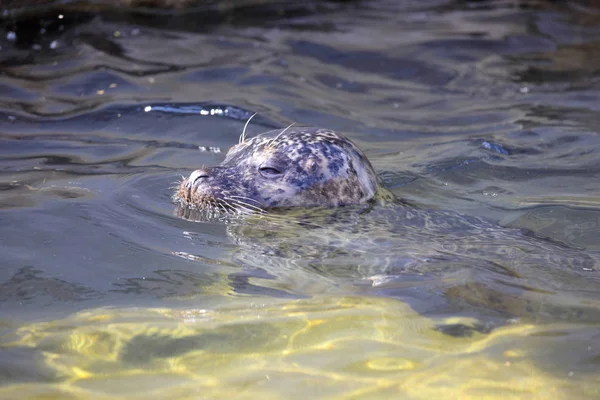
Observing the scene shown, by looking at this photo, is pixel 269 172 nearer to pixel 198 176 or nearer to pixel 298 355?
pixel 198 176

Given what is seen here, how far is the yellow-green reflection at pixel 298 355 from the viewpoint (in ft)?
9.06

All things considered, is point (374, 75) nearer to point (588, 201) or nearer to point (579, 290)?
point (588, 201)

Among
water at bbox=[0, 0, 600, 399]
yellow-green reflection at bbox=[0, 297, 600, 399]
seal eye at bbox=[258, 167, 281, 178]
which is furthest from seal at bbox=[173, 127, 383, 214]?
yellow-green reflection at bbox=[0, 297, 600, 399]

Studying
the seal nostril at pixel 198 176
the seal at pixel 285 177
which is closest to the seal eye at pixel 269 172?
the seal at pixel 285 177

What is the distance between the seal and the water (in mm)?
277

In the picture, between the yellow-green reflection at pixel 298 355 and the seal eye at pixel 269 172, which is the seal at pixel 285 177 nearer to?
the seal eye at pixel 269 172

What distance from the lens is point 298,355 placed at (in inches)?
119

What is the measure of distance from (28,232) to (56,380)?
5.33ft

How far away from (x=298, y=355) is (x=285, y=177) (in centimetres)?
212

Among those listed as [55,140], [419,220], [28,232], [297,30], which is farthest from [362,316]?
[297,30]

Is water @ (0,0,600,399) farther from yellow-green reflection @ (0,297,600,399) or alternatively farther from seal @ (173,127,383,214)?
seal @ (173,127,383,214)

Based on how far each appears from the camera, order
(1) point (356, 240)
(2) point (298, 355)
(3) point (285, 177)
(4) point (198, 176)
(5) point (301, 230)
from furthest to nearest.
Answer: (3) point (285, 177), (4) point (198, 176), (5) point (301, 230), (1) point (356, 240), (2) point (298, 355)

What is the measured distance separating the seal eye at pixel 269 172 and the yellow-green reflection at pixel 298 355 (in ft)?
5.28

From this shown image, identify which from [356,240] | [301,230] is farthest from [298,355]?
[301,230]
